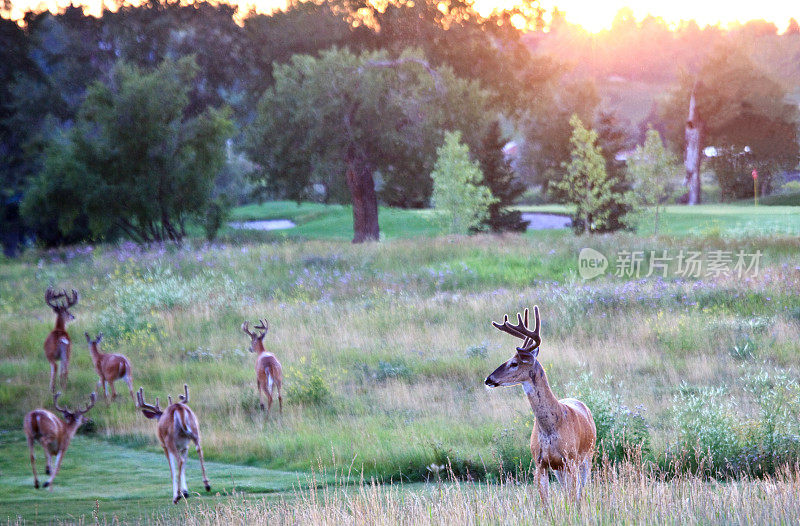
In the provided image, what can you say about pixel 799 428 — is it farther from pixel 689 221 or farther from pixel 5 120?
pixel 5 120

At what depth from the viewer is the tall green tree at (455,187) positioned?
2366 centimetres

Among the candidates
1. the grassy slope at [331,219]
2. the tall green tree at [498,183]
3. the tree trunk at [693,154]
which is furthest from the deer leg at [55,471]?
the grassy slope at [331,219]

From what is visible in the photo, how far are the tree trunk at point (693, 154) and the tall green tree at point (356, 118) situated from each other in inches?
270

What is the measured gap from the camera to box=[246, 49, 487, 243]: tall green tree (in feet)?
82.8

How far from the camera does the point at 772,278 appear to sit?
1442 cm

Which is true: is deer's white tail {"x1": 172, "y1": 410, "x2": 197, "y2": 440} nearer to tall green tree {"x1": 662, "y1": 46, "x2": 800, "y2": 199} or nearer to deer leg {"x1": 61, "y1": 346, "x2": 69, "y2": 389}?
deer leg {"x1": 61, "y1": 346, "x2": 69, "y2": 389}

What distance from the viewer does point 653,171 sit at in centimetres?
2378

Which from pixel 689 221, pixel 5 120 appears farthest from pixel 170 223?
pixel 689 221

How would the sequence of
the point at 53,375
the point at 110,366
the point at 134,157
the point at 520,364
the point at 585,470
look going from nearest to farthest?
the point at 520,364 → the point at 585,470 → the point at 110,366 → the point at 53,375 → the point at 134,157

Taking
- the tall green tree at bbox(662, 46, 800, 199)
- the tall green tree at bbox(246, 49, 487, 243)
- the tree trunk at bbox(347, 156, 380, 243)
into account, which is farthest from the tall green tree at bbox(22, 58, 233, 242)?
the tall green tree at bbox(662, 46, 800, 199)

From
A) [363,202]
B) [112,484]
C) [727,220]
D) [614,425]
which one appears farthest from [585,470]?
[363,202]

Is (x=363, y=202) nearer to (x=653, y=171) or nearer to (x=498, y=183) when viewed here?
(x=498, y=183)

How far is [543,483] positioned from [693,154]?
2406cm

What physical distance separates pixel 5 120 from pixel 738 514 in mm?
30029
